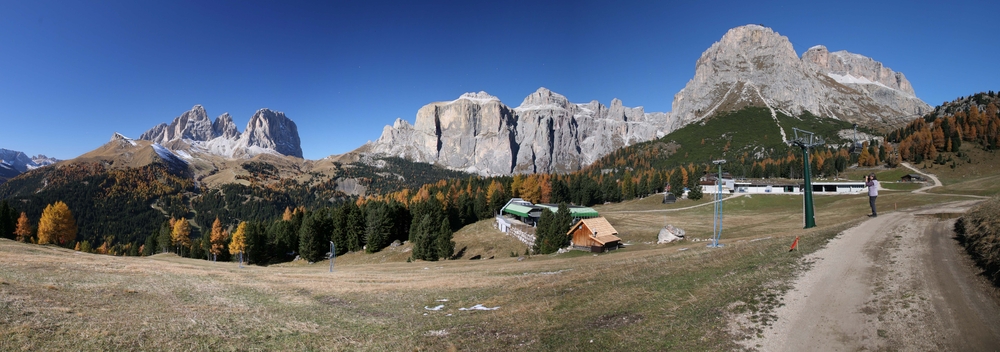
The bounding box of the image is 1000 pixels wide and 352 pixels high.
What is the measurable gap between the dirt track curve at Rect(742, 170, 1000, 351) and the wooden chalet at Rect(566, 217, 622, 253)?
3376 cm

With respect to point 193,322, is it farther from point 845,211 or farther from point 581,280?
point 845,211

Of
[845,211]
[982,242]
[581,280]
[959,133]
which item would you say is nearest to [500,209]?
[845,211]

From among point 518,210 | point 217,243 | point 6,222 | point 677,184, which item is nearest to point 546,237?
point 518,210

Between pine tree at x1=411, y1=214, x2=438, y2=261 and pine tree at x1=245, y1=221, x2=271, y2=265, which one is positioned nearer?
pine tree at x1=411, y1=214, x2=438, y2=261

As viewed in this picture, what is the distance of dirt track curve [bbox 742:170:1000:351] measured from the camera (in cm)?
973

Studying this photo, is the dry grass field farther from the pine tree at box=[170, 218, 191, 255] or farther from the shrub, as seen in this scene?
the pine tree at box=[170, 218, 191, 255]

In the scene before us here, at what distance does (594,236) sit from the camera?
53531 millimetres

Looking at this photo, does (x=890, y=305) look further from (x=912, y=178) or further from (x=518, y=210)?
(x=912, y=178)

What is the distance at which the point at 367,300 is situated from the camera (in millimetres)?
21562

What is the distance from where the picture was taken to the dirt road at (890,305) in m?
9.73

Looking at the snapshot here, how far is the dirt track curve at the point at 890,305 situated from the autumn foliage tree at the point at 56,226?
124219 mm

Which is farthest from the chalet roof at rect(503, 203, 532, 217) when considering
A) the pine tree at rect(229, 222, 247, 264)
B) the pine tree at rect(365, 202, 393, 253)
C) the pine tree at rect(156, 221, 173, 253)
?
the pine tree at rect(156, 221, 173, 253)

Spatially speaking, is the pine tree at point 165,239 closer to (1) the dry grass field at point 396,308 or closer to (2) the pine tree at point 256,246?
(2) the pine tree at point 256,246

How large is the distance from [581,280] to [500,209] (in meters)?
88.9
